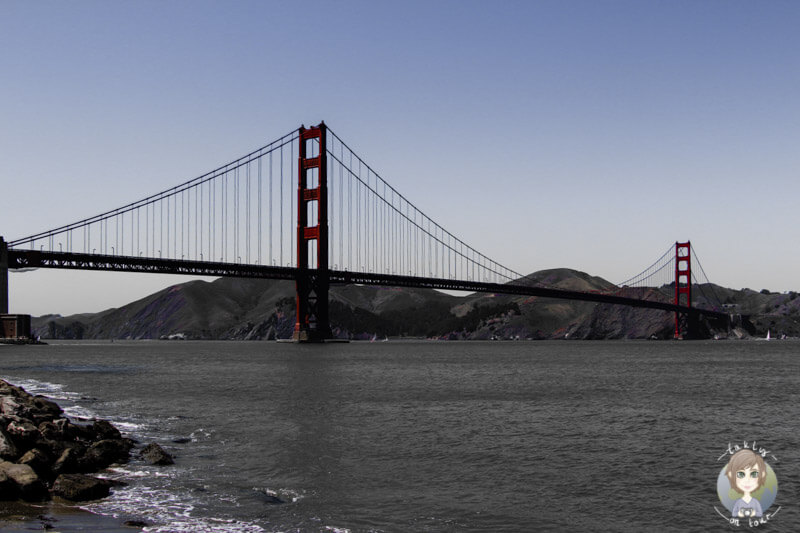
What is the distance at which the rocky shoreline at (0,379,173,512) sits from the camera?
13977 millimetres

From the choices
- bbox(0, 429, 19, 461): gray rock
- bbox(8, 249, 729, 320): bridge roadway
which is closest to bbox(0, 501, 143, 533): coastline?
bbox(0, 429, 19, 461): gray rock

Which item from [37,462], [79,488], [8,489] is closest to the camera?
[8,489]

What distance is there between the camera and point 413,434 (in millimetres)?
22828

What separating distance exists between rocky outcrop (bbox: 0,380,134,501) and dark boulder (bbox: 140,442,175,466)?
482 millimetres

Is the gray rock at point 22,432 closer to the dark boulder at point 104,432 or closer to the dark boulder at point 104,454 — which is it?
the dark boulder at point 104,454

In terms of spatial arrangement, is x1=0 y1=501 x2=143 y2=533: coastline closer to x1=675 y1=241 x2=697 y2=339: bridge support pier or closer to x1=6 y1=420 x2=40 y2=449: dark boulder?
x1=6 y1=420 x2=40 y2=449: dark boulder

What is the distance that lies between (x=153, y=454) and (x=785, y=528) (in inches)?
545

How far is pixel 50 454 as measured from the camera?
55.4ft

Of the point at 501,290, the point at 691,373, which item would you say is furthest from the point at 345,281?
the point at 691,373

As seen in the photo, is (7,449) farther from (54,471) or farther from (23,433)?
(23,433)

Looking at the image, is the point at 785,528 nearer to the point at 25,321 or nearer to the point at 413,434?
the point at 413,434

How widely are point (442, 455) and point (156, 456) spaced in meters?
7.12

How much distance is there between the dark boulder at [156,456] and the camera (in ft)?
59.1

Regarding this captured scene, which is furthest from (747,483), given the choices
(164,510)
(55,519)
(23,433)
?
(23,433)
